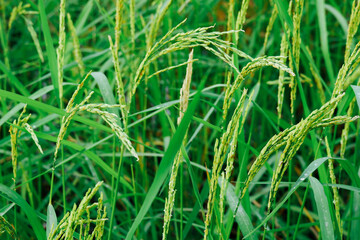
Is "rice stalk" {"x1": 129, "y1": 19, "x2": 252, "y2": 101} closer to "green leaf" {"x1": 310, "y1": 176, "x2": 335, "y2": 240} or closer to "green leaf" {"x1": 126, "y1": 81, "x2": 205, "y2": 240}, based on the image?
"green leaf" {"x1": 126, "y1": 81, "x2": 205, "y2": 240}

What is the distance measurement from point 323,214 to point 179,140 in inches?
15.3

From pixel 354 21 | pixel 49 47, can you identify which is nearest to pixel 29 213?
pixel 49 47

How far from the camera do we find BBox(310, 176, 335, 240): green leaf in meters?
1.00

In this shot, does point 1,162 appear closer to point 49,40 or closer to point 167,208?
point 49,40

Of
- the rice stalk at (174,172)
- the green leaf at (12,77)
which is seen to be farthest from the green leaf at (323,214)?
the green leaf at (12,77)

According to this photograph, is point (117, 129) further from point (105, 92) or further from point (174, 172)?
point (105, 92)

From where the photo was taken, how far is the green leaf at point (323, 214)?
1.00 meters

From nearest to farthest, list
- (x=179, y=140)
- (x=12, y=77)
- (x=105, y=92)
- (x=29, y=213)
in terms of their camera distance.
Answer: (x=179, y=140) < (x=29, y=213) < (x=105, y=92) < (x=12, y=77)

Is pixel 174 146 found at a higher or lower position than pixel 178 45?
lower

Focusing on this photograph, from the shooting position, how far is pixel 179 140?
3.05 ft

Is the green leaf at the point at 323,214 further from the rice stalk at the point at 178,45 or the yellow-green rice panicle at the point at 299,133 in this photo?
the rice stalk at the point at 178,45

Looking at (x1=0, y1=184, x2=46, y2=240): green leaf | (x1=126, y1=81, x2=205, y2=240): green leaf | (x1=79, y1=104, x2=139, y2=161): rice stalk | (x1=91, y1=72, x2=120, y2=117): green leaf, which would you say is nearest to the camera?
(x1=79, y1=104, x2=139, y2=161): rice stalk

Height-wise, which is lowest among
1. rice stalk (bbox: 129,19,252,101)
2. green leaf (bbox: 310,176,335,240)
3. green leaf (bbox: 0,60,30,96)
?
green leaf (bbox: 310,176,335,240)

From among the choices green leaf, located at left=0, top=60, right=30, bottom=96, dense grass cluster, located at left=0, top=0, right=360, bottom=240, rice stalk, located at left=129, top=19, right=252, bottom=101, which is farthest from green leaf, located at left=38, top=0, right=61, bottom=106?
rice stalk, located at left=129, top=19, right=252, bottom=101
